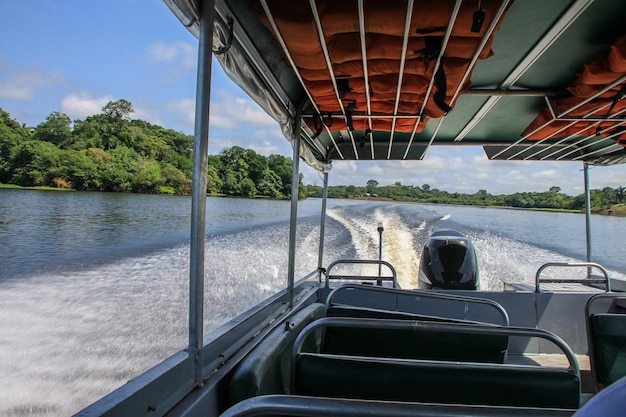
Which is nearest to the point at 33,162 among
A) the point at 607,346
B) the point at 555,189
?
the point at 607,346

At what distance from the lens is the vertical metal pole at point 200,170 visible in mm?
1257

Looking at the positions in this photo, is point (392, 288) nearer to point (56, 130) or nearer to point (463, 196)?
point (56, 130)

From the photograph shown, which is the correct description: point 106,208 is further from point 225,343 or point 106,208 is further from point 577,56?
point 577,56

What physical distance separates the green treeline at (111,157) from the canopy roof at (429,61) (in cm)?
235

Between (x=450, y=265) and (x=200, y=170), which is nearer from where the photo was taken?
(x=200, y=170)

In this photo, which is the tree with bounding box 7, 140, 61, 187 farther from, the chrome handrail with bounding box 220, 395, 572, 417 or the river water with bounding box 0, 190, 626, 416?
the chrome handrail with bounding box 220, 395, 572, 417

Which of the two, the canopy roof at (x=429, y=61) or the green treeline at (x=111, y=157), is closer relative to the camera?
the canopy roof at (x=429, y=61)

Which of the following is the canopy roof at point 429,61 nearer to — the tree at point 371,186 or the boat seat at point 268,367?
the boat seat at point 268,367

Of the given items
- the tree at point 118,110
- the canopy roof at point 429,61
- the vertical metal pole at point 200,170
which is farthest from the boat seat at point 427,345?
the tree at point 118,110

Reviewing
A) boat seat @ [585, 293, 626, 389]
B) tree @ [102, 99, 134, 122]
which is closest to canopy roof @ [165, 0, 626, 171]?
boat seat @ [585, 293, 626, 389]

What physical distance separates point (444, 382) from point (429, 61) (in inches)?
61.4

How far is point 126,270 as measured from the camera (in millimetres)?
5172

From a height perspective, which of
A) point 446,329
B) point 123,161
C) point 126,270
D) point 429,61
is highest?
point 123,161

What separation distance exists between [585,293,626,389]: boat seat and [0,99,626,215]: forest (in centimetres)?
274
